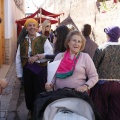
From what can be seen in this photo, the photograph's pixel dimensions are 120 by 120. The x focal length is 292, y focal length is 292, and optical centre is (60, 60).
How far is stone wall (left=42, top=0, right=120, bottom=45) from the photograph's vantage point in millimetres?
16402

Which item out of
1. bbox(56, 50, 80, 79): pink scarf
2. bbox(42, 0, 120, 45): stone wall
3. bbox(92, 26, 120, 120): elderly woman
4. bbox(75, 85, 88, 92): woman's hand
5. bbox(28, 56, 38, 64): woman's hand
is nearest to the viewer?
bbox(75, 85, 88, 92): woman's hand

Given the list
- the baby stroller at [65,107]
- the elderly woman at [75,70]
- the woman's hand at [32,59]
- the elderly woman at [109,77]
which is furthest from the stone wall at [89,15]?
the baby stroller at [65,107]

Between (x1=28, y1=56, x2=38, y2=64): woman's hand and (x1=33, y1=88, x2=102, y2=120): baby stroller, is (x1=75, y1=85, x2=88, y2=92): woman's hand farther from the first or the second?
(x1=28, y1=56, x2=38, y2=64): woman's hand

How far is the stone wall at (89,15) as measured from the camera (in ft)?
53.8

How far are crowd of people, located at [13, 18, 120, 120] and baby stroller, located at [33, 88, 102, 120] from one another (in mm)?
224

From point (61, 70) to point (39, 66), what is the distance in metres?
1.20

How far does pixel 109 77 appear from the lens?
3.87 metres

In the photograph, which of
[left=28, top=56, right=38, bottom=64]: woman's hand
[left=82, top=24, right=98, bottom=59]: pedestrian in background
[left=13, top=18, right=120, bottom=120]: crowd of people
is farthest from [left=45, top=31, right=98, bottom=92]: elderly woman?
[left=82, top=24, right=98, bottom=59]: pedestrian in background

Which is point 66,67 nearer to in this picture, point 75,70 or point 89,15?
point 75,70

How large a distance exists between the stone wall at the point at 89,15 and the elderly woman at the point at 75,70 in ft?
40.3

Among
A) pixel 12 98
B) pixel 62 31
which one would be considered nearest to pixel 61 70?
pixel 62 31

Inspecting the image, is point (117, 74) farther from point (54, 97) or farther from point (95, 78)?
point (54, 97)

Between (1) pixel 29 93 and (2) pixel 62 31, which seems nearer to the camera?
(2) pixel 62 31

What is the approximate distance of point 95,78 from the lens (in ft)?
11.5
